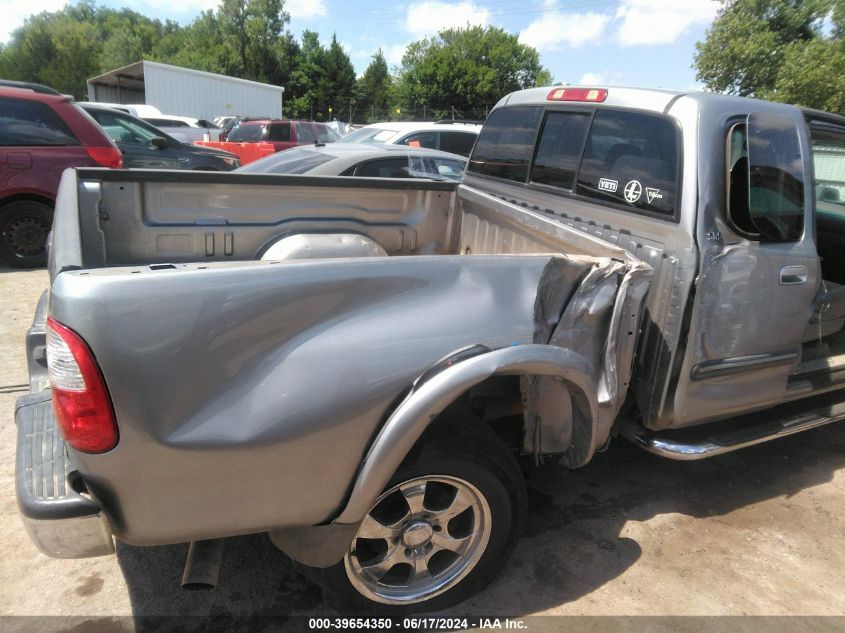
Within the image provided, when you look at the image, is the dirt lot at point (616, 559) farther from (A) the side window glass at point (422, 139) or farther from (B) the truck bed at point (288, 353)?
(A) the side window glass at point (422, 139)

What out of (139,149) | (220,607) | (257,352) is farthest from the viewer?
(139,149)

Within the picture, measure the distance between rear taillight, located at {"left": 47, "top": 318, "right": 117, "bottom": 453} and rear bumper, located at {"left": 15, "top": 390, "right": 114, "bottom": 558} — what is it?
17 centimetres

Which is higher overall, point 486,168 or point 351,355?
point 486,168

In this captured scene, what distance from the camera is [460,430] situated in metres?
2.20

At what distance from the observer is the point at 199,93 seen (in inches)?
1050

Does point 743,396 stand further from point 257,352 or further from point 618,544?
point 257,352

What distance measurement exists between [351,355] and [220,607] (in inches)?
51.2

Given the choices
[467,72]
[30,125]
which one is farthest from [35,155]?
[467,72]

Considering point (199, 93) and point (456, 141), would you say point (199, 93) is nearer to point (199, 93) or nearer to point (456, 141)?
point (199, 93)

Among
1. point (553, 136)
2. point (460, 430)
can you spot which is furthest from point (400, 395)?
point (553, 136)

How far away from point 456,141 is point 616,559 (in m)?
8.63

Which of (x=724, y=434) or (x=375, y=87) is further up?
(x=375, y=87)

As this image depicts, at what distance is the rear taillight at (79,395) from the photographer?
1.59 meters

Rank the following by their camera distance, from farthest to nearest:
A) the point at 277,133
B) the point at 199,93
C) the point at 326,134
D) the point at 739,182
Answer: the point at 199,93
the point at 326,134
the point at 277,133
the point at 739,182
